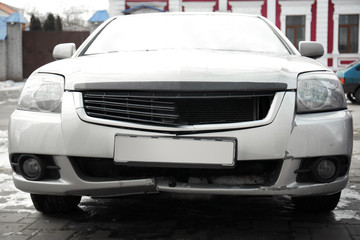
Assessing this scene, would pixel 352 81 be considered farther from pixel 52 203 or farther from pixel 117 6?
pixel 117 6

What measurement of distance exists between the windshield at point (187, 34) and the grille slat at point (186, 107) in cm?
108

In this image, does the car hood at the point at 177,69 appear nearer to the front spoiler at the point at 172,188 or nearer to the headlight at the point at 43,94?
the headlight at the point at 43,94

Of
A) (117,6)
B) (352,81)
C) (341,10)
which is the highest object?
(117,6)

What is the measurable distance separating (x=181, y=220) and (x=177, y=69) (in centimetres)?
98

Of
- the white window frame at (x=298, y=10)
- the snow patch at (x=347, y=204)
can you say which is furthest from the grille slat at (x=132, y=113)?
the white window frame at (x=298, y=10)

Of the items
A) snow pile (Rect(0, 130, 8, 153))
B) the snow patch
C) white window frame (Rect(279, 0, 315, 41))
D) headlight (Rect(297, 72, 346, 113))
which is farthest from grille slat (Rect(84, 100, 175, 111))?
white window frame (Rect(279, 0, 315, 41))

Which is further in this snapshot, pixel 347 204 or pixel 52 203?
pixel 347 204

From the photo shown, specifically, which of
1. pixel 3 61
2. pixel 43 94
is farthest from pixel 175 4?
pixel 43 94

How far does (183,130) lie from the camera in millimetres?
3006

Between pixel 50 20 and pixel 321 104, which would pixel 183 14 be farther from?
pixel 50 20

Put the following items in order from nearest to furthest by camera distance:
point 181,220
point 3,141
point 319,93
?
point 319,93
point 181,220
point 3,141

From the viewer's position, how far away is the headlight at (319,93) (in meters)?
3.20

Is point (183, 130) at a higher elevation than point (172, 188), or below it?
higher

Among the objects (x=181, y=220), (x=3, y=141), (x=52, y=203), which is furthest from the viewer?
(x=3, y=141)
